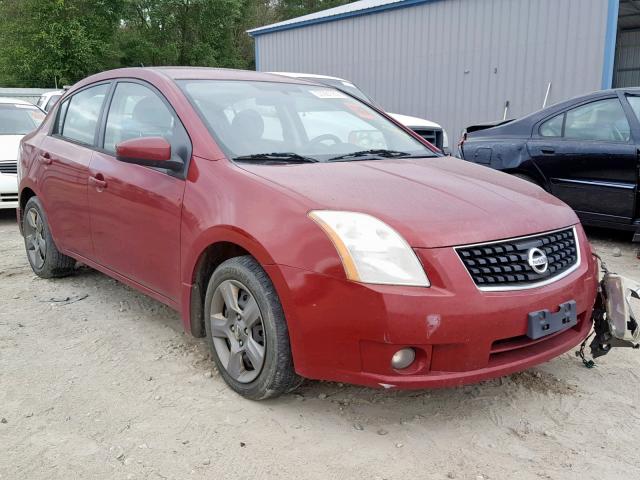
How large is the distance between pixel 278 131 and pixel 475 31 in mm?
10159

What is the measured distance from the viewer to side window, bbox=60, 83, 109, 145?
13.3ft

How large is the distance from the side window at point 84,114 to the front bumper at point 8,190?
3504 millimetres

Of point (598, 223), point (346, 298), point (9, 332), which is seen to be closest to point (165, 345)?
point (9, 332)

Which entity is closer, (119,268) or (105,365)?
(105,365)

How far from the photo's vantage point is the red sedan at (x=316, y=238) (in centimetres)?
237

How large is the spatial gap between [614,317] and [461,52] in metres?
10.7

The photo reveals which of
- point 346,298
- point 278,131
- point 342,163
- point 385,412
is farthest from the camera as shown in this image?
point 278,131

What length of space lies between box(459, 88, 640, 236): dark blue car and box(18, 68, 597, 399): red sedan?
8.38ft

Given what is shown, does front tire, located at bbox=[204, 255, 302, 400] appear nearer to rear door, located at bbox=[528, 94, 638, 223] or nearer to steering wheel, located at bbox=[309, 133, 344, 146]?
steering wheel, located at bbox=[309, 133, 344, 146]

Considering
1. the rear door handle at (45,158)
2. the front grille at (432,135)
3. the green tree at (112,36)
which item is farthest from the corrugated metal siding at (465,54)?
the green tree at (112,36)

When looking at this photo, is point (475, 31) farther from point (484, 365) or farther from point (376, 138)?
point (484, 365)

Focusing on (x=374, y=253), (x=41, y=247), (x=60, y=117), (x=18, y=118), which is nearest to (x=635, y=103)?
(x=374, y=253)

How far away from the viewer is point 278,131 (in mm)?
3361

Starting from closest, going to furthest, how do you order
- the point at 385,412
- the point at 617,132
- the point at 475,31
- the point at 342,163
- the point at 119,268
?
1. the point at 385,412
2. the point at 342,163
3. the point at 119,268
4. the point at 617,132
5. the point at 475,31
